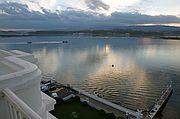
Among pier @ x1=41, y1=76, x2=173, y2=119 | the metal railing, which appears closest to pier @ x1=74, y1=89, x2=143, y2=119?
pier @ x1=41, y1=76, x2=173, y2=119

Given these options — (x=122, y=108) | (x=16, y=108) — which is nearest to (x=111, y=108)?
(x=122, y=108)

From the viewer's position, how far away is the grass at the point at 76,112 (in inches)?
640

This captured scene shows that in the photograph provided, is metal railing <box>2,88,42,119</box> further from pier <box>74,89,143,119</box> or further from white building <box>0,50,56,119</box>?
pier <box>74,89,143,119</box>

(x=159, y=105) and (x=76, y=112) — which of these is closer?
(x=76, y=112)

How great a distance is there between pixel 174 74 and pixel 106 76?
1166 centimetres

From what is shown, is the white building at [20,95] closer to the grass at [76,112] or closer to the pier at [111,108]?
the grass at [76,112]

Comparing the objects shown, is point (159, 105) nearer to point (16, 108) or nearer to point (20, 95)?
point (20, 95)

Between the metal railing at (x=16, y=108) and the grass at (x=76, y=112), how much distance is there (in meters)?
14.0

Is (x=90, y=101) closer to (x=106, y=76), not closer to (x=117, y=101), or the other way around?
(x=117, y=101)

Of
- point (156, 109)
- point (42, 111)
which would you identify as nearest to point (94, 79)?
point (156, 109)

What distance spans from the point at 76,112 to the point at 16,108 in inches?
608

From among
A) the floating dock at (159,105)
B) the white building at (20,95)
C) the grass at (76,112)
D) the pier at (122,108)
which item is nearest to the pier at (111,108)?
the pier at (122,108)

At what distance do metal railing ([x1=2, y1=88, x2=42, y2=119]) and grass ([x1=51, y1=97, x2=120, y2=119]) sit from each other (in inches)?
550

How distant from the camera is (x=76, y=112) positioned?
17047 mm
